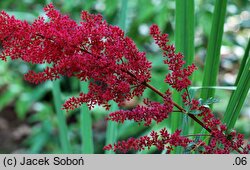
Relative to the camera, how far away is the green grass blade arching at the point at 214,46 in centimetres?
68

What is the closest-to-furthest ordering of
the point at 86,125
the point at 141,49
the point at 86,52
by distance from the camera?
the point at 86,52
the point at 86,125
the point at 141,49

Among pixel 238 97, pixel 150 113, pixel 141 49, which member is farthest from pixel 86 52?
pixel 141 49

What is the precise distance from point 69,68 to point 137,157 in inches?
5.5

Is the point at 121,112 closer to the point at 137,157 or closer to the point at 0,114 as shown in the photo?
→ the point at 137,157

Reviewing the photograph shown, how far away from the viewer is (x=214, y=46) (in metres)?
0.68

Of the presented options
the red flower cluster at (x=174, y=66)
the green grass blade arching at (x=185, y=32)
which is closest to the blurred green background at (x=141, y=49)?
the green grass blade arching at (x=185, y=32)

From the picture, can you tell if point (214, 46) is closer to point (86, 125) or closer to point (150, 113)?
point (150, 113)

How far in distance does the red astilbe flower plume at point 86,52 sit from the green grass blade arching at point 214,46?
0.68 ft

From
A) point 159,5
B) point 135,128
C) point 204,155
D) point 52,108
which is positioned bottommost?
point 204,155

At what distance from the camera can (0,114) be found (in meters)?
2.46

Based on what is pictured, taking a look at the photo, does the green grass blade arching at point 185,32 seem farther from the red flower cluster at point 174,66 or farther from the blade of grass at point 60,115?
the blade of grass at point 60,115

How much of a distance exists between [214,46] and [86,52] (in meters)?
0.25

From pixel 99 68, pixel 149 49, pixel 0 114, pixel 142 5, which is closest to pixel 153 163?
pixel 99 68

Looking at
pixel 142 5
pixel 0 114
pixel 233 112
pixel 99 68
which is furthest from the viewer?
pixel 0 114
